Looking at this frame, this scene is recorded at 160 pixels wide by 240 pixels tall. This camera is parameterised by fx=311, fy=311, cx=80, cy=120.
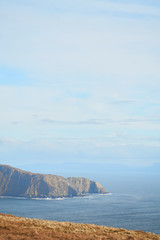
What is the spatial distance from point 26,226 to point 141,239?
1298cm

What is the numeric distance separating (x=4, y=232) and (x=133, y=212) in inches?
6492

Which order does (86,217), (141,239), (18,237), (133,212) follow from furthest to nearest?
1. (133,212)
2. (86,217)
3. (141,239)
4. (18,237)

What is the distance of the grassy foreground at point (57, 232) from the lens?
31719 millimetres

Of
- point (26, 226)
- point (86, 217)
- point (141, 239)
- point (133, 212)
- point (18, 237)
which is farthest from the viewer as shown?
point (133, 212)

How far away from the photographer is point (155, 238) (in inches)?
1334

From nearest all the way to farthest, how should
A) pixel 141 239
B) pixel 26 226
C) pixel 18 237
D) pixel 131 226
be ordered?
pixel 18 237
pixel 141 239
pixel 26 226
pixel 131 226

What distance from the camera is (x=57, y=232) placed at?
33938mm

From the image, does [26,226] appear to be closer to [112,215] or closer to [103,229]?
[103,229]

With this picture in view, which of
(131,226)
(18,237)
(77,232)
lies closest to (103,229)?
(77,232)

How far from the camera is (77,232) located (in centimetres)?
3434

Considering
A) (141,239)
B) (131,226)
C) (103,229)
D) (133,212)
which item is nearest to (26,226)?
(103,229)

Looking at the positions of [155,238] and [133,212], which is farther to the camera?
[133,212]

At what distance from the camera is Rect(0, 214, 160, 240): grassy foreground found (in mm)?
31719

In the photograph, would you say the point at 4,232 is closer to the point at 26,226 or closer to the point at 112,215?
the point at 26,226
